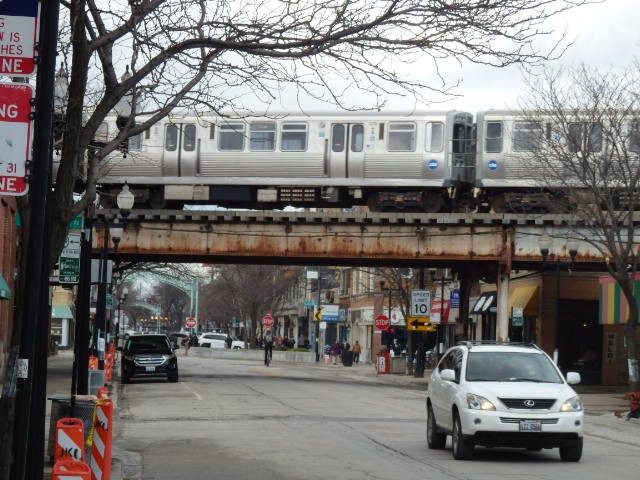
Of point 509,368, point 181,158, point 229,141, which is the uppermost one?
point 229,141

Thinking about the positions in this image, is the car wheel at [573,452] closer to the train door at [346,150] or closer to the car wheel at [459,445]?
the car wheel at [459,445]

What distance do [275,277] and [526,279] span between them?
43787 mm

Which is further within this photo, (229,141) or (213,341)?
(213,341)

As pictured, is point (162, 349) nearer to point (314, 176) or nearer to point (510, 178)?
point (314, 176)

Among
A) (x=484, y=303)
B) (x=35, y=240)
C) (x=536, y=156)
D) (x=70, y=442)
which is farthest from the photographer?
(x=484, y=303)

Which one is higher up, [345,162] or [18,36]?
[345,162]

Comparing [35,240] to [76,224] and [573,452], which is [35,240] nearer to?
[573,452]

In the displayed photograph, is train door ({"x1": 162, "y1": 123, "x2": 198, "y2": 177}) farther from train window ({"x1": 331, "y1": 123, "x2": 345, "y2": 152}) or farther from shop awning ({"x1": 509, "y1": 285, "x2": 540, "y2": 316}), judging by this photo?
shop awning ({"x1": 509, "y1": 285, "x2": 540, "y2": 316})

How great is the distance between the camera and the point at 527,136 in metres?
37.0

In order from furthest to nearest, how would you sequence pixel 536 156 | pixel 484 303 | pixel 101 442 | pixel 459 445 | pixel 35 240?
pixel 484 303 → pixel 536 156 → pixel 459 445 → pixel 101 442 → pixel 35 240

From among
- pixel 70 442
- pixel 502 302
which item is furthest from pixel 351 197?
pixel 70 442

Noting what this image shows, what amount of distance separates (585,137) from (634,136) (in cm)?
145

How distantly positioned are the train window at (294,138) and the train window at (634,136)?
12132 mm

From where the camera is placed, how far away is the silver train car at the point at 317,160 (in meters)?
39.4
